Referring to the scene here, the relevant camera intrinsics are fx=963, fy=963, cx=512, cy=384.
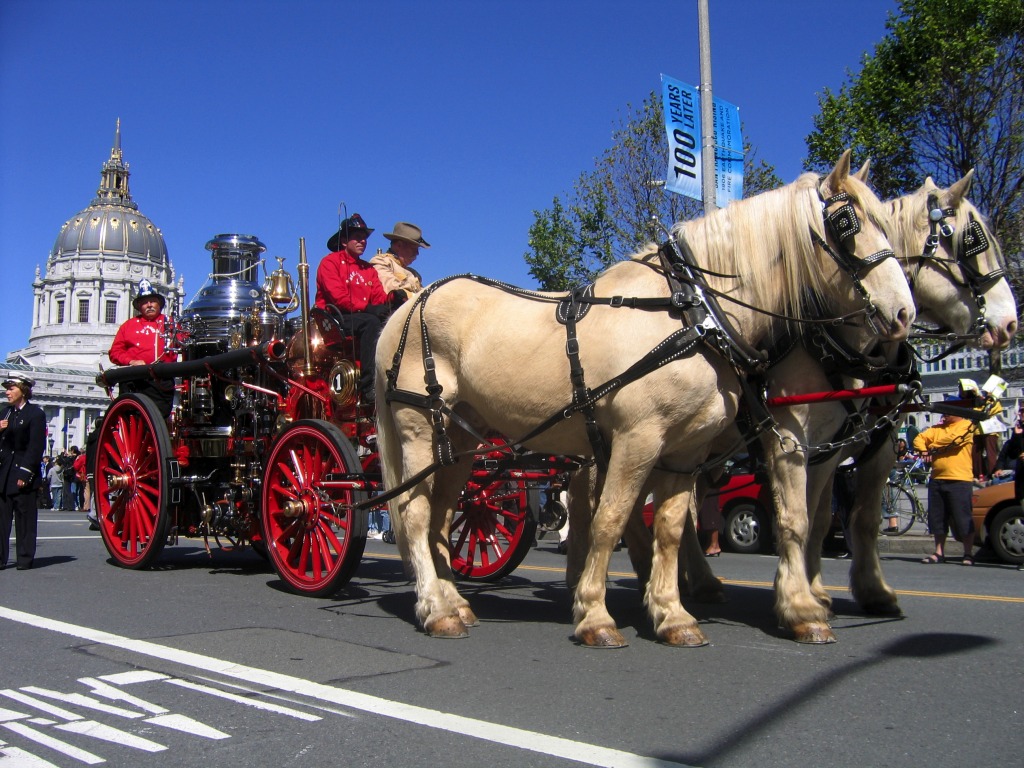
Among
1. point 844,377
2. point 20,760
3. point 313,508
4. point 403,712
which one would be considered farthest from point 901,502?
point 20,760

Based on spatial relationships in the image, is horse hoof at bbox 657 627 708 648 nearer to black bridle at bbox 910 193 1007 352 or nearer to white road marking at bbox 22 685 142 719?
black bridle at bbox 910 193 1007 352

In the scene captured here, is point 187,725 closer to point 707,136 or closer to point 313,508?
point 313,508

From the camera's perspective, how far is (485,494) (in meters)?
8.30

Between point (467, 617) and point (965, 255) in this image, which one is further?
point (467, 617)

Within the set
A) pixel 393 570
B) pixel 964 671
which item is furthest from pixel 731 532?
pixel 964 671

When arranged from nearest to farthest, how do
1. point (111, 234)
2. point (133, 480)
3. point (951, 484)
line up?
point (133, 480) → point (951, 484) → point (111, 234)

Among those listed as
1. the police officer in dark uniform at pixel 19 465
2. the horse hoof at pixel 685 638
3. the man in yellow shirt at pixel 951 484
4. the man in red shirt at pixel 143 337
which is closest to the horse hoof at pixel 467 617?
Result: the horse hoof at pixel 685 638

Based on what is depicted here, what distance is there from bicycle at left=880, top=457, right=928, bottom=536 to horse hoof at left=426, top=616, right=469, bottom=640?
986cm

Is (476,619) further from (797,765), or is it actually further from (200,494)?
(200,494)

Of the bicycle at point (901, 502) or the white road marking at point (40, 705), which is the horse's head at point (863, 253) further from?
the bicycle at point (901, 502)

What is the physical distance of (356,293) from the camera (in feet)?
25.3

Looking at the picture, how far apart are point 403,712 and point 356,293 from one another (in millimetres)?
4344

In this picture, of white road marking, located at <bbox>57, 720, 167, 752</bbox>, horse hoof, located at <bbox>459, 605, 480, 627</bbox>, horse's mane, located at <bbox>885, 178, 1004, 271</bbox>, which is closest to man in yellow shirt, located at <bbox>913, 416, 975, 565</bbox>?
horse's mane, located at <bbox>885, 178, 1004, 271</bbox>

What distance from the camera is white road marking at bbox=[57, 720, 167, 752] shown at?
3.62 m
